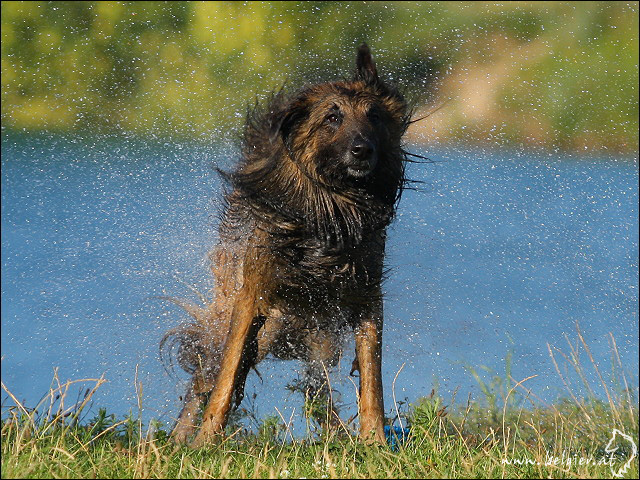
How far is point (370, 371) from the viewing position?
420cm

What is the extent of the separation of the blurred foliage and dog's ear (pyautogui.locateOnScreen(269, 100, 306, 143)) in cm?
605

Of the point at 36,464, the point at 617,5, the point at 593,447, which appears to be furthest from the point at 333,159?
the point at 617,5

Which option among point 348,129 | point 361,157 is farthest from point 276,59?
point 361,157

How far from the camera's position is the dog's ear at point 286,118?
442 cm

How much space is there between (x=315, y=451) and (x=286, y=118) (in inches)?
76.0

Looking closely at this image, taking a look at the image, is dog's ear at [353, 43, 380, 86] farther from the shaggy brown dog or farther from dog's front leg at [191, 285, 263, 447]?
dog's front leg at [191, 285, 263, 447]

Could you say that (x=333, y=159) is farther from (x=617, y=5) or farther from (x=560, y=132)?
(x=617, y=5)

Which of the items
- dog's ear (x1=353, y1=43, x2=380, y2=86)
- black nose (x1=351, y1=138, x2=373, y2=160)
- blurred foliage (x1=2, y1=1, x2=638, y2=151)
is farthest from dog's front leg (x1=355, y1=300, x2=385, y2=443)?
blurred foliage (x1=2, y1=1, x2=638, y2=151)

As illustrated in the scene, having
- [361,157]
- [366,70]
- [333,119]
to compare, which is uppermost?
[366,70]

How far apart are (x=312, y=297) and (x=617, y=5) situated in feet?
28.9

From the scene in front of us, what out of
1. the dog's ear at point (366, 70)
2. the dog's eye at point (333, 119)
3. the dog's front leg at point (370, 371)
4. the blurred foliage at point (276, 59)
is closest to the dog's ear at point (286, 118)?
the dog's eye at point (333, 119)

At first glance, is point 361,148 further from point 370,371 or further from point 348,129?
point 370,371

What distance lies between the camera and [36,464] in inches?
103

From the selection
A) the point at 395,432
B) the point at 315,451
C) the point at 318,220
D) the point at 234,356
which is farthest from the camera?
the point at 318,220
